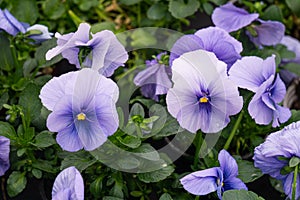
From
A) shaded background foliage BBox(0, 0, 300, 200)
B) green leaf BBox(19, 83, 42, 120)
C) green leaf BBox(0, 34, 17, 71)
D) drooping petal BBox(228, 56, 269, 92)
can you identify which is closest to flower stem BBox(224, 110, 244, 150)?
shaded background foliage BBox(0, 0, 300, 200)

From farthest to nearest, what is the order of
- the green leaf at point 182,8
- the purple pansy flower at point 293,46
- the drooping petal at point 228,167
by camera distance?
1. the purple pansy flower at point 293,46
2. the green leaf at point 182,8
3. the drooping petal at point 228,167

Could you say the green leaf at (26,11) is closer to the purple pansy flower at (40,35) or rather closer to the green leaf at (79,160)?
the purple pansy flower at (40,35)

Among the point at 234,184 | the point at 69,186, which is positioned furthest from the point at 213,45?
the point at 69,186

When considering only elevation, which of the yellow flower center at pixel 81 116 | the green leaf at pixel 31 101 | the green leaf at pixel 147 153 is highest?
the yellow flower center at pixel 81 116

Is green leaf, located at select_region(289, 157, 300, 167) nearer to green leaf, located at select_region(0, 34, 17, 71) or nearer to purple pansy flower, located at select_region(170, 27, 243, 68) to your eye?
purple pansy flower, located at select_region(170, 27, 243, 68)

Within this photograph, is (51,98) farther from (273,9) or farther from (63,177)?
(273,9)

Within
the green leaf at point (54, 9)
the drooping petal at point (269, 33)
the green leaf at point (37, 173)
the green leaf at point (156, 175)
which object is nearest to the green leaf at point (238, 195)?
the green leaf at point (156, 175)

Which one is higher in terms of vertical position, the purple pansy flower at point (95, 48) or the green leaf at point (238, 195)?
the purple pansy flower at point (95, 48)

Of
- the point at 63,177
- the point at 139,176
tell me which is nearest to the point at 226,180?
the point at 139,176
